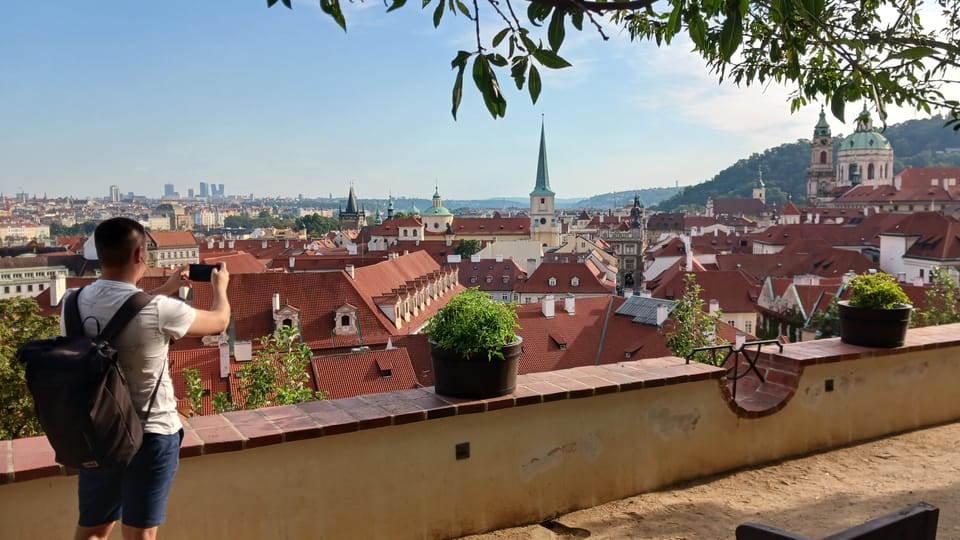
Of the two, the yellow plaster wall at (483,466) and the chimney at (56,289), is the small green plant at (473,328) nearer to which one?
the yellow plaster wall at (483,466)

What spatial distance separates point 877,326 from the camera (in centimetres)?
520

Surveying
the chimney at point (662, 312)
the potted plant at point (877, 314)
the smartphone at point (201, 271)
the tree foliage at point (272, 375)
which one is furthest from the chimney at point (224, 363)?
the smartphone at point (201, 271)

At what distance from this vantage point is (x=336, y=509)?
3.26m

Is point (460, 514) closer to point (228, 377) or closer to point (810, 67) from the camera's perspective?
point (810, 67)

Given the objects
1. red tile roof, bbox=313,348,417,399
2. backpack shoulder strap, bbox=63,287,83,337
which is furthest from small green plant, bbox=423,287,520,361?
red tile roof, bbox=313,348,417,399

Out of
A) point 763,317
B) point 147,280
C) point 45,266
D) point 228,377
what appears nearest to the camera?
point 228,377

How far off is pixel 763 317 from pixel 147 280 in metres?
29.1

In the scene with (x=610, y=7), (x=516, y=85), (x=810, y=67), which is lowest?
(x=516, y=85)

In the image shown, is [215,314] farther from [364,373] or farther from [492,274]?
[492,274]

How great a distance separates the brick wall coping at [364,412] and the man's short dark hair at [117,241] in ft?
2.84

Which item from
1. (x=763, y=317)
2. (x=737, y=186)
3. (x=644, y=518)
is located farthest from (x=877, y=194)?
(x=644, y=518)

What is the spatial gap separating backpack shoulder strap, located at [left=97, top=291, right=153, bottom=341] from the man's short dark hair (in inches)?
5.7

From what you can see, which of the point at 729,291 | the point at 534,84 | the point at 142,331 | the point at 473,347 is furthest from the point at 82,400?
the point at 729,291

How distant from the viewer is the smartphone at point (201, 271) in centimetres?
278
